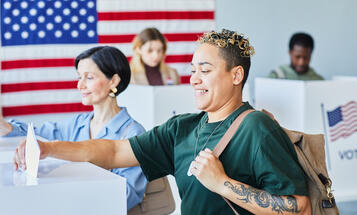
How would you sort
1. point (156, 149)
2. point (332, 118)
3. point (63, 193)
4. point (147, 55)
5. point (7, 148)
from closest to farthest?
point (63, 193), point (156, 149), point (7, 148), point (332, 118), point (147, 55)

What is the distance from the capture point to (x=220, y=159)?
1816 mm

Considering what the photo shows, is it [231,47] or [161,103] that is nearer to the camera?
[231,47]

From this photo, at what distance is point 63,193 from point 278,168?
61cm

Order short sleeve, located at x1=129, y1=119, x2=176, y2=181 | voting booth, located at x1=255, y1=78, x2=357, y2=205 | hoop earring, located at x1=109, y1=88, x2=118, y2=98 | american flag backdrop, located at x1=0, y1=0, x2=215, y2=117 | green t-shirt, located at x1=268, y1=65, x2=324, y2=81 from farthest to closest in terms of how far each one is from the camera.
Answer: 1. green t-shirt, located at x1=268, y1=65, x2=324, y2=81
2. american flag backdrop, located at x1=0, y1=0, x2=215, y2=117
3. voting booth, located at x1=255, y1=78, x2=357, y2=205
4. hoop earring, located at x1=109, y1=88, x2=118, y2=98
5. short sleeve, located at x1=129, y1=119, x2=176, y2=181

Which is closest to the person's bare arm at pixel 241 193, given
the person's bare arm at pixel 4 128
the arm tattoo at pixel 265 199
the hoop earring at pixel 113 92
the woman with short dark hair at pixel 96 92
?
the arm tattoo at pixel 265 199

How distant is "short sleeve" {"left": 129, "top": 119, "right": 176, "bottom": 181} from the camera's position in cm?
210

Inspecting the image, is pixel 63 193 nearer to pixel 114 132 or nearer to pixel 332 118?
pixel 114 132

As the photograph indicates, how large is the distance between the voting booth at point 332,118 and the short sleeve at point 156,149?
2.79 m

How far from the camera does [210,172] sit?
1.73 meters

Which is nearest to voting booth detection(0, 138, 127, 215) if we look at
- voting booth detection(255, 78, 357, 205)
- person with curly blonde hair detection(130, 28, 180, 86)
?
voting booth detection(255, 78, 357, 205)

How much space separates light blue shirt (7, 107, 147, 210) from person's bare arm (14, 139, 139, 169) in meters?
0.25

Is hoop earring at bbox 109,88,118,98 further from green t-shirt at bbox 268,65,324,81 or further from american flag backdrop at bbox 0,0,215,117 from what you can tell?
green t-shirt at bbox 268,65,324,81

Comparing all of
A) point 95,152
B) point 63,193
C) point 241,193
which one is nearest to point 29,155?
point 63,193

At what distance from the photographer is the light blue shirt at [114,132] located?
241 centimetres
